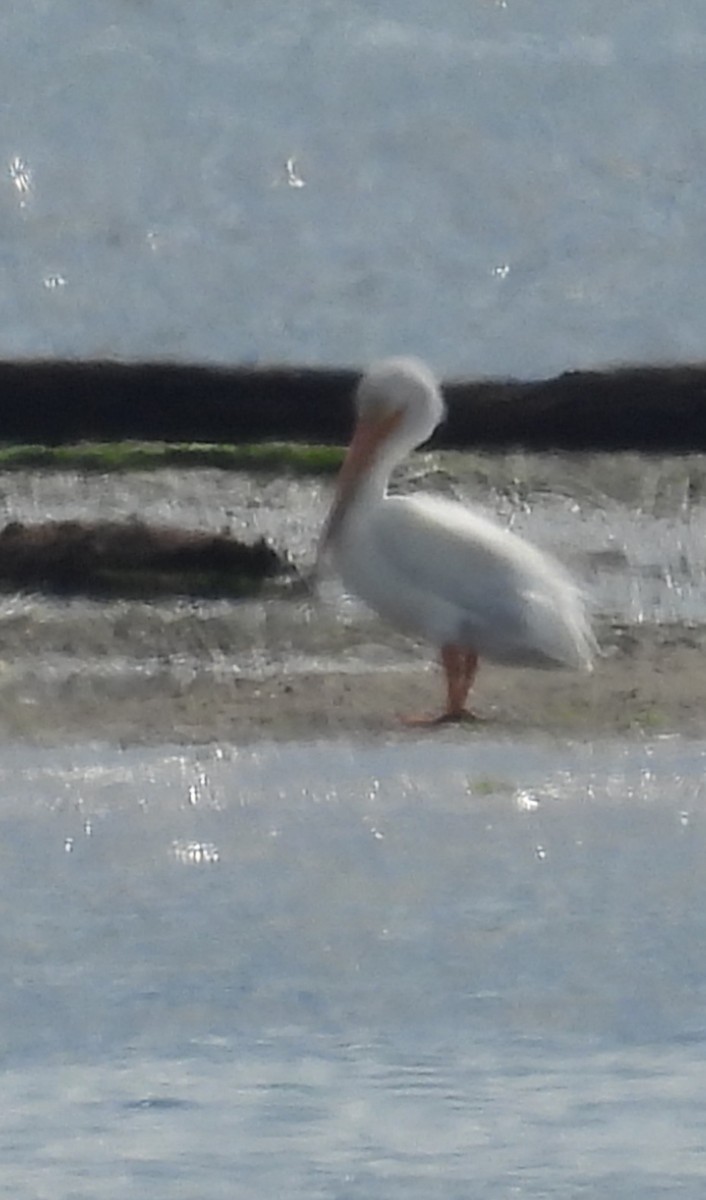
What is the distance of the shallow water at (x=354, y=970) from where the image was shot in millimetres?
6645

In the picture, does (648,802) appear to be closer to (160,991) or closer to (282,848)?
(282,848)

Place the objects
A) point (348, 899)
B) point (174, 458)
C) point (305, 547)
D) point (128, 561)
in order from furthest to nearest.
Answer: point (174, 458)
point (305, 547)
point (128, 561)
point (348, 899)

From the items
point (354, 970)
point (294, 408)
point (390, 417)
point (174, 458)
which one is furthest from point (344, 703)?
point (294, 408)

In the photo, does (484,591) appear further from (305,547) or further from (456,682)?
(305,547)

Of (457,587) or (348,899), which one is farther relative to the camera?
(457,587)

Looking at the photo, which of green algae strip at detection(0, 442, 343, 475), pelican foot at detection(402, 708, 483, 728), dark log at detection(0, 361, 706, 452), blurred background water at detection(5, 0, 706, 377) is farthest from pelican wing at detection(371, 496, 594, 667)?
blurred background water at detection(5, 0, 706, 377)

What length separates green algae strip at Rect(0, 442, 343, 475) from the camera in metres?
15.9

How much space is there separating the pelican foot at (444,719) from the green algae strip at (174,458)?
17.4 feet

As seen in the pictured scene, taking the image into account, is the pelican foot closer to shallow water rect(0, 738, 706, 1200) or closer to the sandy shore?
the sandy shore

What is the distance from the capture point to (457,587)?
1062 centimetres

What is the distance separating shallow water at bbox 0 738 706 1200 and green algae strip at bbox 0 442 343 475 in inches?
227

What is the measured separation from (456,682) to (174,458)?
18.5 ft

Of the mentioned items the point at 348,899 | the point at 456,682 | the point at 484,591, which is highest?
the point at 484,591

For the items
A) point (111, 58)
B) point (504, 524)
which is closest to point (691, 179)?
point (111, 58)
